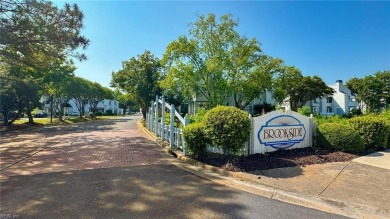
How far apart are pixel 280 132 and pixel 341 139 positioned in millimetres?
2094

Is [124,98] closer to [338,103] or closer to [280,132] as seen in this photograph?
[280,132]

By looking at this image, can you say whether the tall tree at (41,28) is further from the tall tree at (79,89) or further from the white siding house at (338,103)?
the white siding house at (338,103)

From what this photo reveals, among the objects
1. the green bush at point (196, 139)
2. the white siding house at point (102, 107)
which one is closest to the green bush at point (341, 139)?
the green bush at point (196, 139)

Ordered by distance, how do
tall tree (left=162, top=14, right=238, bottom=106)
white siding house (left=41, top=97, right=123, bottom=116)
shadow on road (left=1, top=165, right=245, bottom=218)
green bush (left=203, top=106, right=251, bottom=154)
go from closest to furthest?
shadow on road (left=1, top=165, right=245, bottom=218) < green bush (left=203, top=106, right=251, bottom=154) < tall tree (left=162, top=14, right=238, bottom=106) < white siding house (left=41, top=97, right=123, bottom=116)

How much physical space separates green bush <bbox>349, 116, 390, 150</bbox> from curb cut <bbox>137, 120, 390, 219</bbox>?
5.92 meters

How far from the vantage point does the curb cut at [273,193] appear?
14.3ft

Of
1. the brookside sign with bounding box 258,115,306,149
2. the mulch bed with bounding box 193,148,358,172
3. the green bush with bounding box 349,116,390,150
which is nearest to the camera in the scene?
the mulch bed with bounding box 193,148,358,172

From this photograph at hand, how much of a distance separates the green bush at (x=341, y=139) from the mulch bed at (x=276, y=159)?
322 mm

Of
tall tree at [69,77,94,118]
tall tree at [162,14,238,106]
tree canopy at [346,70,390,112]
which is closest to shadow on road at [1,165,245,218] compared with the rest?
tall tree at [162,14,238,106]

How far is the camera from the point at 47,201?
4.64 meters

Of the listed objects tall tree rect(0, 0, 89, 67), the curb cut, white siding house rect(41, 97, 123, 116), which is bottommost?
the curb cut

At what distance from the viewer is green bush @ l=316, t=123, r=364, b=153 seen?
28.4 ft

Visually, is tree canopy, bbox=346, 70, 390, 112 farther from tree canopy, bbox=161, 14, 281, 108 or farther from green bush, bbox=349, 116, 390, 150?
green bush, bbox=349, 116, 390, 150

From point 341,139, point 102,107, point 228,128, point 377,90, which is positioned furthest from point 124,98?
point 102,107
